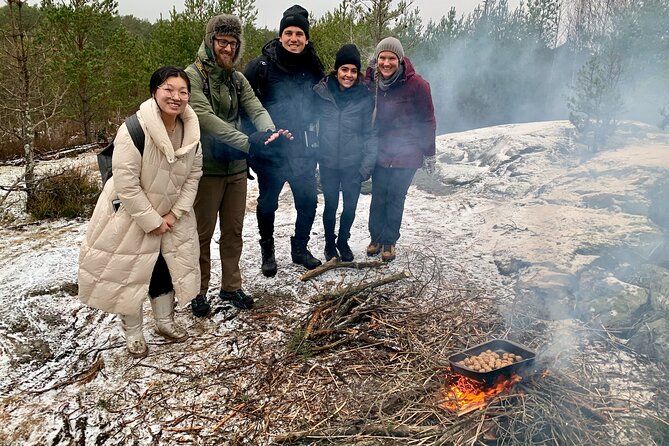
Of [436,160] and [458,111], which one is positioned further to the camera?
[458,111]

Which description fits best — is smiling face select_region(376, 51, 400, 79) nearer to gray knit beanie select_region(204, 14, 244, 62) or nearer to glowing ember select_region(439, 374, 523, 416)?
gray knit beanie select_region(204, 14, 244, 62)

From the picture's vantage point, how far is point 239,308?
360cm

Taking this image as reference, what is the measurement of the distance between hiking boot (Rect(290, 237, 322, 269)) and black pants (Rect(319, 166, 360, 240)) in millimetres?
307

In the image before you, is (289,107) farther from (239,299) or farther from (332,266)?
(239,299)

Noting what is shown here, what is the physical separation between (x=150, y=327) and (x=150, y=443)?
4.08 ft

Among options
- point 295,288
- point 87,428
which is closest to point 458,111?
point 295,288

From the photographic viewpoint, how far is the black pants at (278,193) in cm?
390

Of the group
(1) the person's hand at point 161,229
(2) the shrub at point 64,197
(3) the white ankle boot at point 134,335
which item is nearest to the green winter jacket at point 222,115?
(1) the person's hand at point 161,229

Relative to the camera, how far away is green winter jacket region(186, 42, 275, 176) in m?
3.04

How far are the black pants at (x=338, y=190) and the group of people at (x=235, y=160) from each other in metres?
0.01

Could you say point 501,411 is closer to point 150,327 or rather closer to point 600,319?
point 600,319

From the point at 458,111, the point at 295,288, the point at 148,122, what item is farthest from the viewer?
the point at 458,111

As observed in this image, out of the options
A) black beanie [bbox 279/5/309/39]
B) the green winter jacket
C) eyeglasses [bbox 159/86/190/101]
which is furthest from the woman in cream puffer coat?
black beanie [bbox 279/5/309/39]

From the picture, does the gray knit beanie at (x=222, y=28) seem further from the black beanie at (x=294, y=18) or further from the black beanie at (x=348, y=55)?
the black beanie at (x=348, y=55)
